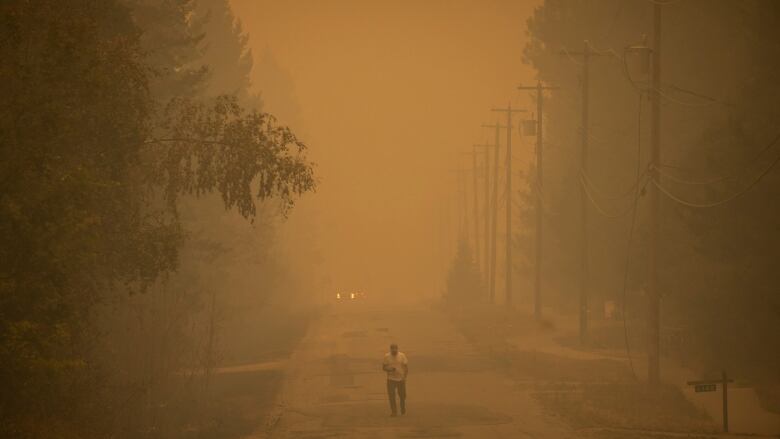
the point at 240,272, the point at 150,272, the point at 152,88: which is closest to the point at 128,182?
the point at 150,272

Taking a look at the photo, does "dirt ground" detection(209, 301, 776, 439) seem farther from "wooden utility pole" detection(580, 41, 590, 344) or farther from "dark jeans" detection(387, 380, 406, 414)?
"wooden utility pole" detection(580, 41, 590, 344)

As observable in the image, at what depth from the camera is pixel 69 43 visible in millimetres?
15383

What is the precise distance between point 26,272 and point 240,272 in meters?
32.5

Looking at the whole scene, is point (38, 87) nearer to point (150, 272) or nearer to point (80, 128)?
point (80, 128)

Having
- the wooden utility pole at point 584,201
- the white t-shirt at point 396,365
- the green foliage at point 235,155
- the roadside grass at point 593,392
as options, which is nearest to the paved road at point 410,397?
the roadside grass at point 593,392

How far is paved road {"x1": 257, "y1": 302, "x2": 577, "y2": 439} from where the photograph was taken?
2084 centimetres

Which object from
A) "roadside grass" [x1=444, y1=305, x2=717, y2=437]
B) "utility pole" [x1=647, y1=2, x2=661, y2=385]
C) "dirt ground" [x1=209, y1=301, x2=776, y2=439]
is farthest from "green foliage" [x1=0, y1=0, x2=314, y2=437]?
"utility pole" [x1=647, y1=2, x2=661, y2=385]

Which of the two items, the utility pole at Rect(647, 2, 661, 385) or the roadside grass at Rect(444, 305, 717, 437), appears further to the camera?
the utility pole at Rect(647, 2, 661, 385)

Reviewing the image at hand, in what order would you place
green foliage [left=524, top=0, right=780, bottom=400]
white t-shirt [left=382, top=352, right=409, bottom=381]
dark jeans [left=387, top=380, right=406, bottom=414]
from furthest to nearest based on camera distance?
1. green foliage [left=524, top=0, right=780, bottom=400]
2. white t-shirt [left=382, top=352, right=409, bottom=381]
3. dark jeans [left=387, top=380, right=406, bottom=414]

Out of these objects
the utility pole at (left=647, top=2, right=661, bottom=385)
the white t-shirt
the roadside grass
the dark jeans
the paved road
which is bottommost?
the paved road

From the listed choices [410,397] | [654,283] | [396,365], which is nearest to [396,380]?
[396,365]

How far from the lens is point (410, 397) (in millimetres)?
26391

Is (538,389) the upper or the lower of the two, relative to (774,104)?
lower

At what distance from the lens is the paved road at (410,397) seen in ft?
68.4
